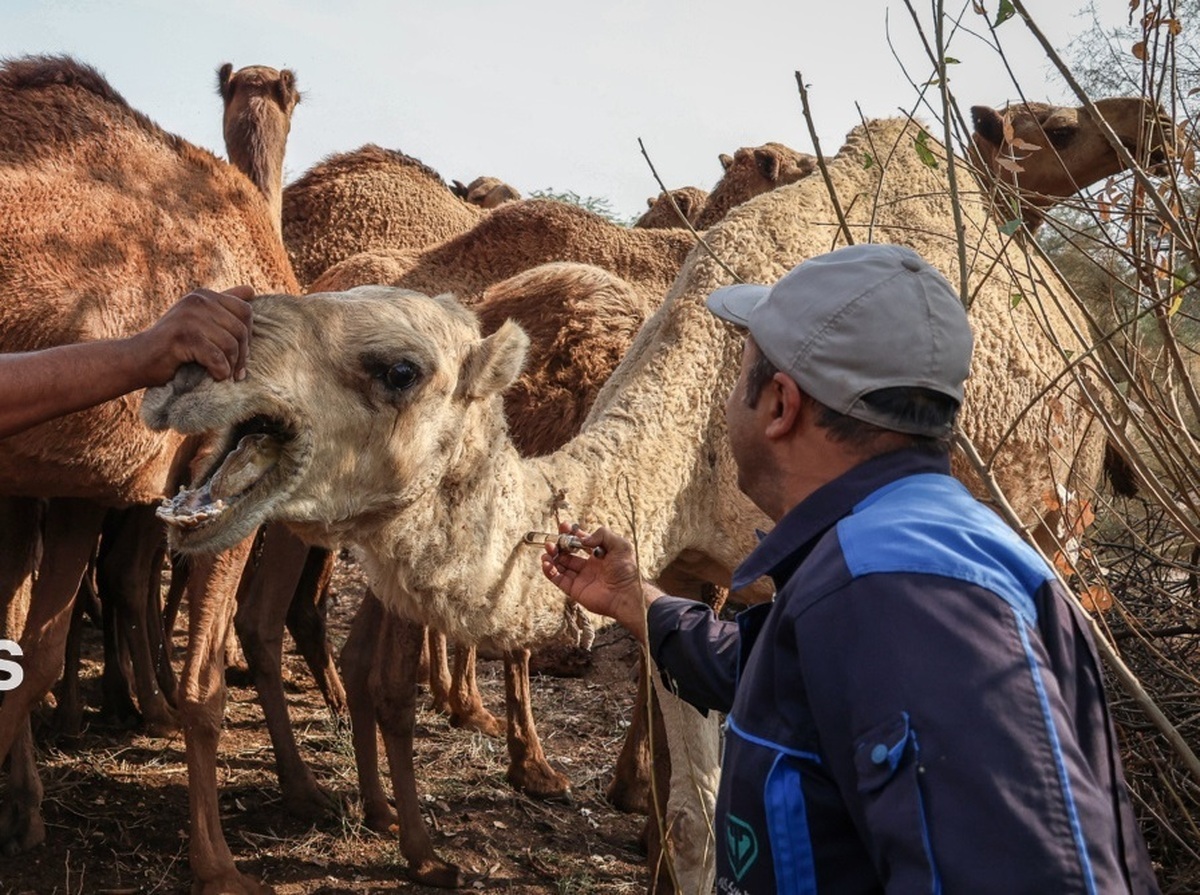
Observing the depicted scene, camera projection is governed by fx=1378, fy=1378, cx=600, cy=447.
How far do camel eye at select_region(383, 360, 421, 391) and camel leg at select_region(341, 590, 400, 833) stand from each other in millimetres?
1854

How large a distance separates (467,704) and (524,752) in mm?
938

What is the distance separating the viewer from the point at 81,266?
5062mm

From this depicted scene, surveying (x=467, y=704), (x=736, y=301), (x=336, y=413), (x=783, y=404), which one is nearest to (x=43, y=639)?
(x=336, y=413)

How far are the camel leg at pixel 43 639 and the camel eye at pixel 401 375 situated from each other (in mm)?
2216

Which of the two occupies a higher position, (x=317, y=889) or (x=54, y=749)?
(x=54, y=749)

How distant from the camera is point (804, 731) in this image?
1.74 metres

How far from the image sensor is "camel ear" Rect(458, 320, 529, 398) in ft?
13.0

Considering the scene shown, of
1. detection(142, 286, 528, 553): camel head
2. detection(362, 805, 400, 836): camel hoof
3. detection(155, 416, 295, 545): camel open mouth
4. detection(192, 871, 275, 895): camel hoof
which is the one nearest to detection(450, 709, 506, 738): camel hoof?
detection(362, 805, 400, 836): camel hoof

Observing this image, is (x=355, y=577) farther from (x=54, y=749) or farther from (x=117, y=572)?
(x=54, y=749)

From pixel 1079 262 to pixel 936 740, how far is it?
689cm

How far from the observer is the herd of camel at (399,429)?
11.7 feet

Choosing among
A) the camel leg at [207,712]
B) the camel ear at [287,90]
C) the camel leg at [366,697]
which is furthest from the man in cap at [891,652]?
the camel ear at [287,90]

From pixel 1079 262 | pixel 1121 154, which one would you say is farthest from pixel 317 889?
pixel 1079 262

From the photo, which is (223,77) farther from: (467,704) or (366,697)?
(366,697)
